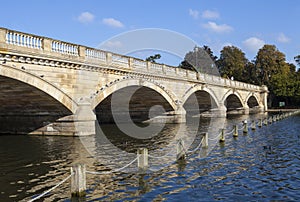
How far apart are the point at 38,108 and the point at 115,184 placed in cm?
1418

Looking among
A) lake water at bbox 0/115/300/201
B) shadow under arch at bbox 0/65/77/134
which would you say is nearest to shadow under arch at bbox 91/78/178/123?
shadow under arch at bbox 0/65/77/134

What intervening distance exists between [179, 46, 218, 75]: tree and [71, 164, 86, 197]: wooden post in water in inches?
3036

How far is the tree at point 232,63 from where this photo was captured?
87.8 metres

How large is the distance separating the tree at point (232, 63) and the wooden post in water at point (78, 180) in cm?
8267

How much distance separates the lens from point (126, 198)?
8.73 metres

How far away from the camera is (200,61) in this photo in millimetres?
89750

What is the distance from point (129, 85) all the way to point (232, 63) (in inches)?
2655

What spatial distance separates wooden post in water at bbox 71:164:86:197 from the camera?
8109 mm

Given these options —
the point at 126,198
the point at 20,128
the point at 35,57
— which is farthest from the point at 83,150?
the point at 20,128

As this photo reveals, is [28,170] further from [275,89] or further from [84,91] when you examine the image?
[275,89]

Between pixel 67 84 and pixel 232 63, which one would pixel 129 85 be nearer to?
pixel 67 84

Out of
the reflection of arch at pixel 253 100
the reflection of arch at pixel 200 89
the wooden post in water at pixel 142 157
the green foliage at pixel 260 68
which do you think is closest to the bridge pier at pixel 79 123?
the wooden post in water at pixel 142 157

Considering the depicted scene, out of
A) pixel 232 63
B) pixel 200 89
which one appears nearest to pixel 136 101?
pixel 200 89

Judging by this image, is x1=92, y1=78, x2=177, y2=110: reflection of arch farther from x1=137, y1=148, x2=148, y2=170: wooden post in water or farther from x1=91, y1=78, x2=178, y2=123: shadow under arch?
x1=137, y1=148, x2=148, y2=170: wooden post in water
